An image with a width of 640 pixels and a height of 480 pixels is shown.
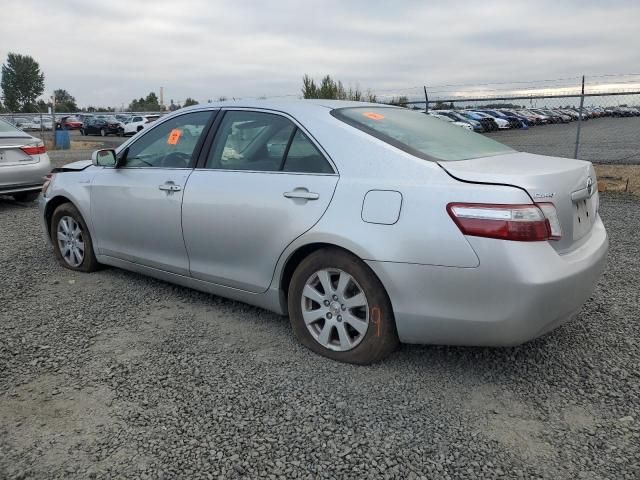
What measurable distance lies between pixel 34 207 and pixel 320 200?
23.6 feet

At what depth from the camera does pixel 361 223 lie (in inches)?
121

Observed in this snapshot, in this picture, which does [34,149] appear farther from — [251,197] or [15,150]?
[251,197]

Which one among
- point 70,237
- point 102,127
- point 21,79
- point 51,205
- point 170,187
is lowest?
point 70,237

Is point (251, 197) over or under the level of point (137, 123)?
under

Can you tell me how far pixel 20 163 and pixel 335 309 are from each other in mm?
6889

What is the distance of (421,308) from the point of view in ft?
9.71

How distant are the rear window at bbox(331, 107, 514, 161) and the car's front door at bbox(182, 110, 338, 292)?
1.16ft

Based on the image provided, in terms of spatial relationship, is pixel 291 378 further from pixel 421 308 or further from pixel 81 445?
pixel 81 445

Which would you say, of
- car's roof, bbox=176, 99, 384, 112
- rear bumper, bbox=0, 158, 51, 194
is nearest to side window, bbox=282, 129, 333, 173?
car's roof, bbox=176, 99, 384, 112

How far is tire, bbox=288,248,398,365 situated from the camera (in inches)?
122

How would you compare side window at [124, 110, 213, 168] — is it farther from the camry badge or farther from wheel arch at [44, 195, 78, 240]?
the camry badge

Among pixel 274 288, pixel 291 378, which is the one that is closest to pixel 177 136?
pixel 274 288

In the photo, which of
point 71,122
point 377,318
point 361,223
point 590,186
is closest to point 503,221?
point 361,223

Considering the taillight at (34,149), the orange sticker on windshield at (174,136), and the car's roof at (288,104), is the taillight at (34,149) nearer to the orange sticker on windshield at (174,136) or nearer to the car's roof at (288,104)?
Answer: the orange sticker on windshield at (174,136)
